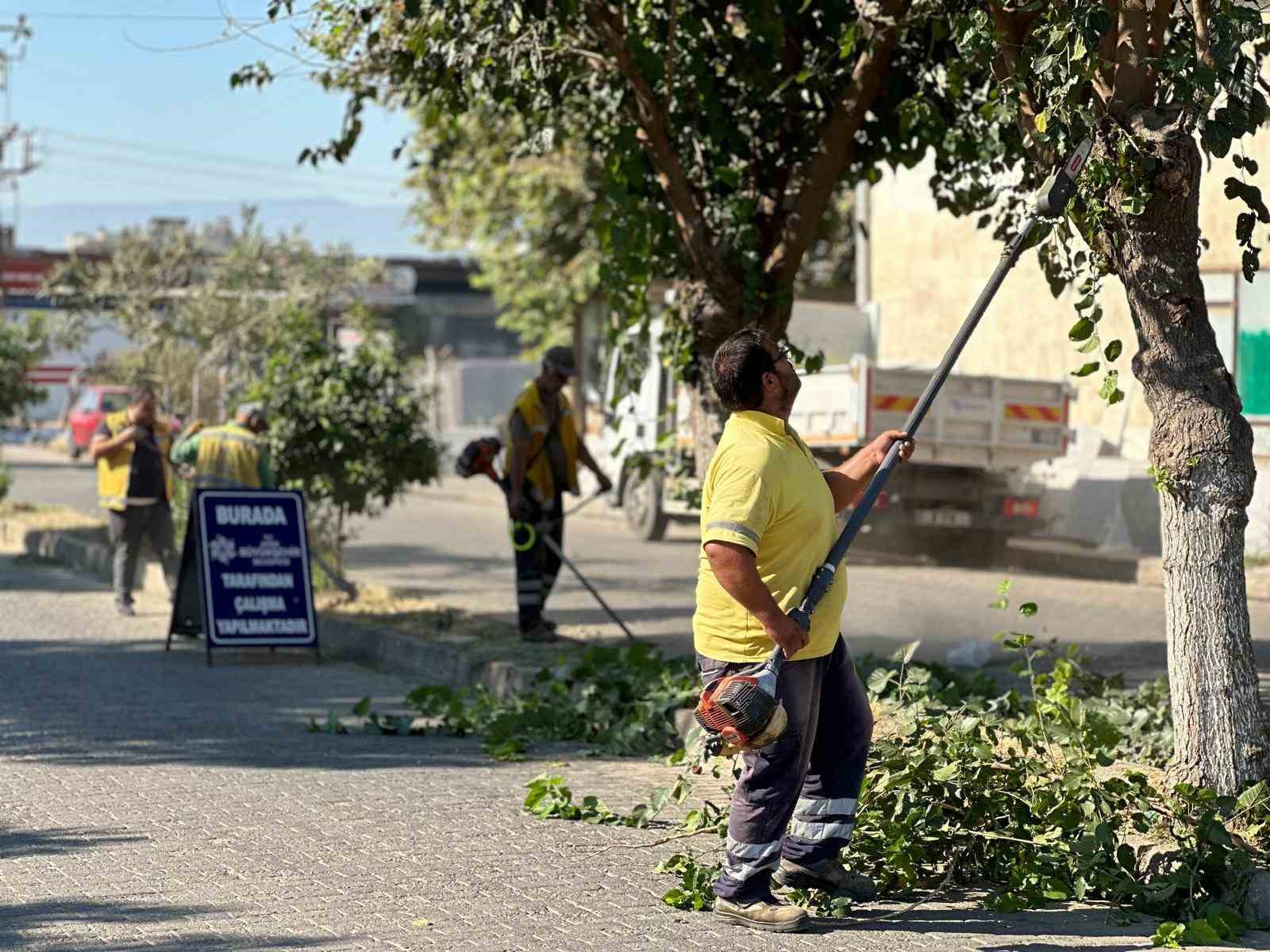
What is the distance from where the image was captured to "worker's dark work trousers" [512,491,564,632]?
11258mm

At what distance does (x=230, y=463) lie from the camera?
12602 mm

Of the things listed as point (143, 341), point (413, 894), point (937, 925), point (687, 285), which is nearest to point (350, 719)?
point (687, 285)

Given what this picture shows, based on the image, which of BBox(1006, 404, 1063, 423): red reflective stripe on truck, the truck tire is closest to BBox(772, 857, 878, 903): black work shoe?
BBox(1006, 404, 1063, 423): red reflective stripe on truck

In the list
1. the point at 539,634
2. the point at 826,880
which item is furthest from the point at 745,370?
the point at 539,634

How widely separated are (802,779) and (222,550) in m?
7.01

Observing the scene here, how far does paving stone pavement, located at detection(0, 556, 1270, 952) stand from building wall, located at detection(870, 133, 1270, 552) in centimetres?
844

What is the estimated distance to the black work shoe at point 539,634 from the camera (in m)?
11.3

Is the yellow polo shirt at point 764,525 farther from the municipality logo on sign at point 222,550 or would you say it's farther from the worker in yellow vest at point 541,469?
the municipality logo on sign at point 222,550

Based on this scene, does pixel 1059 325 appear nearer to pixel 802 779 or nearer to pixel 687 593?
pixel 687 593

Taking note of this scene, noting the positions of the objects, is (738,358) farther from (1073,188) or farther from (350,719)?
(350,719)

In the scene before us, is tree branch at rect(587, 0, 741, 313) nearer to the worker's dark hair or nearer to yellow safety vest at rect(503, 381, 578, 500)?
yellow safety vest at rect(503, 381, 578, 500)

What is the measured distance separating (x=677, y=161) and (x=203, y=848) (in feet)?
14.1

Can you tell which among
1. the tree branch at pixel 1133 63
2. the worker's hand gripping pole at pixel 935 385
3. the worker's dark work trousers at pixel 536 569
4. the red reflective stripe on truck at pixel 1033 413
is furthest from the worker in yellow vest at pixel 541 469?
the red reflective stripe on truck at pixel 1033 413

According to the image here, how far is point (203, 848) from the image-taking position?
6.34 meters
